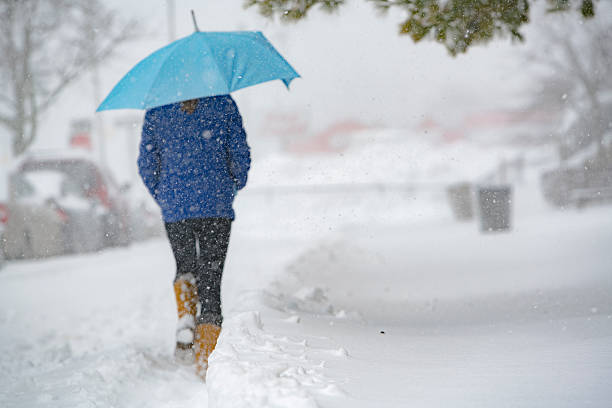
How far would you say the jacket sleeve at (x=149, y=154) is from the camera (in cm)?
352

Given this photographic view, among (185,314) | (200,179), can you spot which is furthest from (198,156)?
(185,314)

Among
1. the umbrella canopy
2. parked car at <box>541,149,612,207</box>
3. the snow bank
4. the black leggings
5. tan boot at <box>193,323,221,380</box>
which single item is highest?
the umbrella canopy

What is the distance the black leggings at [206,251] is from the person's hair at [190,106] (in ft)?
2.09

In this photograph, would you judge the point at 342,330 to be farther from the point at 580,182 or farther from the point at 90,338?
the point at 580,182

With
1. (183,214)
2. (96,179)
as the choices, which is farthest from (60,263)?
(183,214)

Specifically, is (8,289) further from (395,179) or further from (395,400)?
(395,179)

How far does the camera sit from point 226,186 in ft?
11.4

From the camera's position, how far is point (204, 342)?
3469 mm

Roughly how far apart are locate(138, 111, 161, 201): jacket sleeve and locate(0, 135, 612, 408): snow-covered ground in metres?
0.96

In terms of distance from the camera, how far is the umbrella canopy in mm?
3326

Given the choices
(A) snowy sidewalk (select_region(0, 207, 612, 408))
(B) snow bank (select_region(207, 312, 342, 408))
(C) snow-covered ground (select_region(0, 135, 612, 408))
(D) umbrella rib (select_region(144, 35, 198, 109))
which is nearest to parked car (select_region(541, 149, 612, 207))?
(C) snow-covered ground (select_region(0, 135, 612, 408))

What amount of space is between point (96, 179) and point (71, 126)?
907cm

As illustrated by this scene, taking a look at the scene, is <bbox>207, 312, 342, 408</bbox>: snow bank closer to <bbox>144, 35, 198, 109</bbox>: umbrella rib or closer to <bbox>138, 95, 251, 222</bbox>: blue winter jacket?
<bbox>138, 95, 251, 222</bbox>: blue winter jacket

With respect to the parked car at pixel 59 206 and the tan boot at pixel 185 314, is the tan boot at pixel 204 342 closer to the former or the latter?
the tan boot at pixel 185 314
